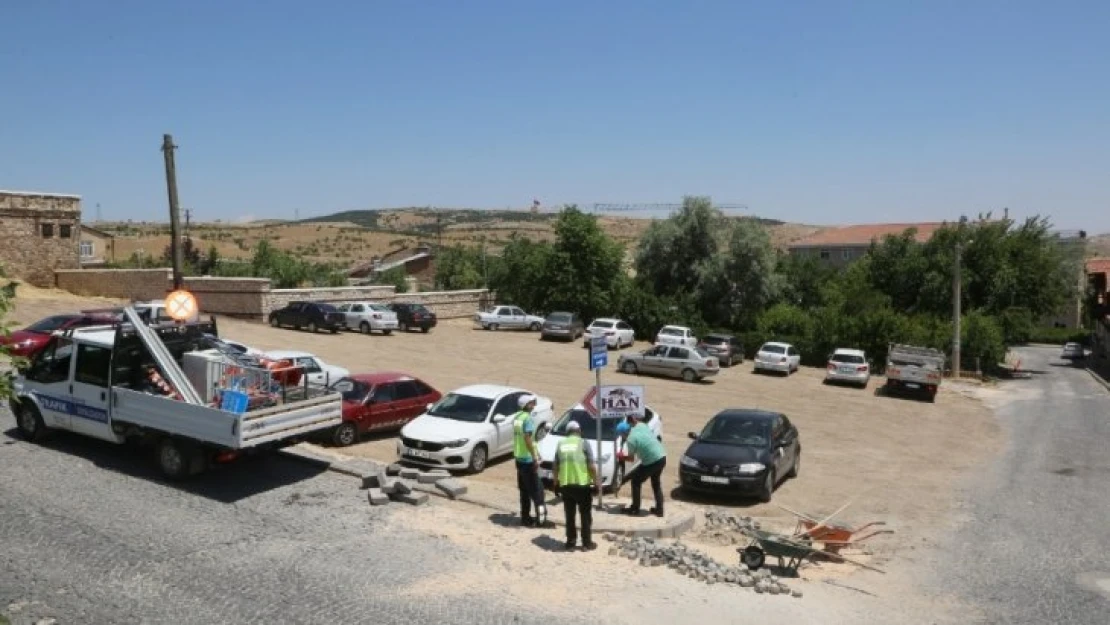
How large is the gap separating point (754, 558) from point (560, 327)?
3330cm

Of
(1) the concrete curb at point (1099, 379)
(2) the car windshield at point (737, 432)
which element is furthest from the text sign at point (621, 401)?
(1) the concrete curb at point (1099, 379)

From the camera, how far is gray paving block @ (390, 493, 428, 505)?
12.7 m

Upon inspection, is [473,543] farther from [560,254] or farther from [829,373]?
[560,254]

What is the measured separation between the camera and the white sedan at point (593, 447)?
47.6ft

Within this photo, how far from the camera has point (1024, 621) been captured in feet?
31.9

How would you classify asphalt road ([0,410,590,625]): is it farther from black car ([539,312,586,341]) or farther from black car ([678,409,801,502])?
black car ([539,312,586,341])

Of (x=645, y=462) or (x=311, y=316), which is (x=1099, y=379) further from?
(x=645, y=462)

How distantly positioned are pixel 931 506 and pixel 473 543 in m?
9.18

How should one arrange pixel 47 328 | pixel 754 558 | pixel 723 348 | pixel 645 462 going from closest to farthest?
pixel 754 558, pixel 645 462, pixel 47 328, pixel 723 348

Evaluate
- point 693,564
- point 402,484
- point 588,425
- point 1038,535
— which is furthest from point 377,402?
point 1038,535

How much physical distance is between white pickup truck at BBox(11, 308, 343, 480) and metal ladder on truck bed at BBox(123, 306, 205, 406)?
1cm

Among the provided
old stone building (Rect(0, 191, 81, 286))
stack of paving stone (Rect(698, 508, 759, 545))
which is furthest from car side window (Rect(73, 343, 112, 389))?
old stone building (Rect(0, 191, 81, 286))

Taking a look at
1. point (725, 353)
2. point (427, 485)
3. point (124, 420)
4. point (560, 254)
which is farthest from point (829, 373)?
point (124, 420)

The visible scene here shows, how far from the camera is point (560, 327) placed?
4378 cm
